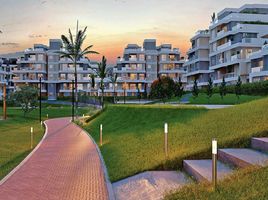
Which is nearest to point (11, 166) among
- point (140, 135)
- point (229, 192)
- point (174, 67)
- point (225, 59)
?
point (140, 135)

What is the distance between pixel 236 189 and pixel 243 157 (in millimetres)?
1991

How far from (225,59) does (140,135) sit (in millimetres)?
47789

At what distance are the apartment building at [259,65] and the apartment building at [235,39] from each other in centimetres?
248

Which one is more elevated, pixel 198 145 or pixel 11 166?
pixel 198 145

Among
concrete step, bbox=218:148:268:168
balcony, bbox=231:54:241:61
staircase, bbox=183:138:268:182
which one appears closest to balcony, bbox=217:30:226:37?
balcony, bbox=231:54:241:61

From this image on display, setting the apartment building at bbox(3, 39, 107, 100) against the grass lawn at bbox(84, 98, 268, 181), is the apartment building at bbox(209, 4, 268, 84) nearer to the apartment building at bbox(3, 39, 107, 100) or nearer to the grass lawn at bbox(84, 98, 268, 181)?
the apartment building at bbox(3, 39, 107, 100)

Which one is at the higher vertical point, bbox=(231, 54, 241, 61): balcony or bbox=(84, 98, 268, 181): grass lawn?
bbox=(231, 54, 241, 61): balcony

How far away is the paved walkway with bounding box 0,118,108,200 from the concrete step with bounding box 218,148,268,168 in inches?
119

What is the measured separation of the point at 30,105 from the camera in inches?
1716

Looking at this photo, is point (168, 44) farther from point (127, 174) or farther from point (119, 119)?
point (127, 174)

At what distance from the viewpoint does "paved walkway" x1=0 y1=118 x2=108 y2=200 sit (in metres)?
8.70

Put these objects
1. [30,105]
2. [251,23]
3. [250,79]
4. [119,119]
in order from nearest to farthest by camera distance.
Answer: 1. [119,119]
2. [30,105]
3. [250,79]
4. [251,23]

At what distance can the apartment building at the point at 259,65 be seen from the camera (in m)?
44.9

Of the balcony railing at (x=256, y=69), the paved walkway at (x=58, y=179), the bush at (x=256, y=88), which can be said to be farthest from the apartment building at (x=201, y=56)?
the paved walkway at (x=58, y=179)
